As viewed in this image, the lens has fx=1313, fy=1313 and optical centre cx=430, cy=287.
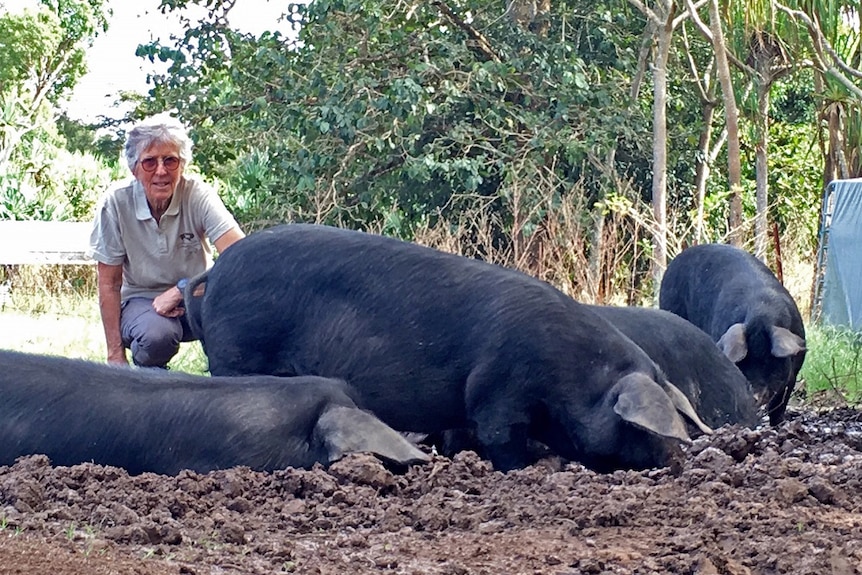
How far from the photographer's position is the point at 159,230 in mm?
6684

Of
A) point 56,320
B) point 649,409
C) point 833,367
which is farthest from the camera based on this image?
point 56,320

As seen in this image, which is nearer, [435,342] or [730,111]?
[435,342]

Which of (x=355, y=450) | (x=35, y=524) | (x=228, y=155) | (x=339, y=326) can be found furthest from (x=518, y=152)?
(x=35, y=524)

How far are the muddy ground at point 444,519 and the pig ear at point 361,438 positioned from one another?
7 cm

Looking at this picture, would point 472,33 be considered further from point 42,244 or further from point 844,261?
point 42,244

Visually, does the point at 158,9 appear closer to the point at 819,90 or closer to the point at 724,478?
the point at 819,90

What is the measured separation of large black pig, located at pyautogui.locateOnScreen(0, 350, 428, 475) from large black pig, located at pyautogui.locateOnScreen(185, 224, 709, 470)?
61cm

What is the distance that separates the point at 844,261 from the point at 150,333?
761 centimetres

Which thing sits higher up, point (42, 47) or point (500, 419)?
point (42, 47)

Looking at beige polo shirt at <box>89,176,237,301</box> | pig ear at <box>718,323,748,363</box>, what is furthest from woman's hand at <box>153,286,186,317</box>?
pig ear at <box>718,323,748,363</box>

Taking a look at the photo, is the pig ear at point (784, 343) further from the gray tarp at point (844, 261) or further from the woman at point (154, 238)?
the gray tarp at point (844, 261)

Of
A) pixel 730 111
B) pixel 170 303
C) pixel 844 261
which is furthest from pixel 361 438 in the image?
pixel 730 111

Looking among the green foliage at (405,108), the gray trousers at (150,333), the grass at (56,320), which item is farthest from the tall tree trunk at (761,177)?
the gray trousers at (150,333)

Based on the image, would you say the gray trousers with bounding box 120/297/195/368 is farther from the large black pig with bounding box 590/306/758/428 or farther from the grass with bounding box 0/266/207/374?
the large black pig with bounding box 590/306/758/428
